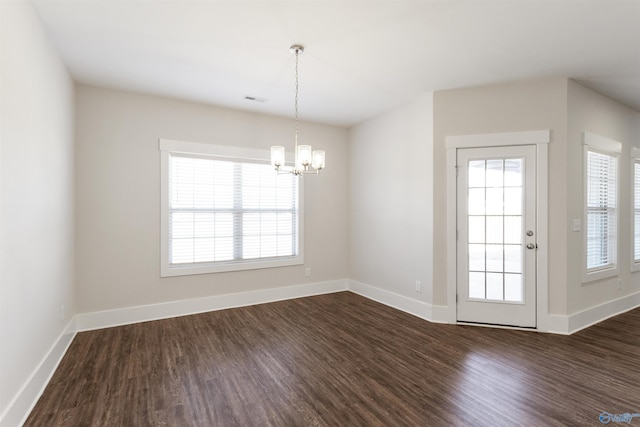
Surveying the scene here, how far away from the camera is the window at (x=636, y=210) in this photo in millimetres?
4336

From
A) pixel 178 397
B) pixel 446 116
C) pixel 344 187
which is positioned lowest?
pixel 178 397

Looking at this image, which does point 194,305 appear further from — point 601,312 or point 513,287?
point 601,312

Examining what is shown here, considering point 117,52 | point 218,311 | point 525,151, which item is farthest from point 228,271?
point 525,151

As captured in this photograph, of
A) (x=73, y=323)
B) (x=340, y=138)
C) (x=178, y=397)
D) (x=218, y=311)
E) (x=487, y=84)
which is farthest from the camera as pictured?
(x=340, y=138)

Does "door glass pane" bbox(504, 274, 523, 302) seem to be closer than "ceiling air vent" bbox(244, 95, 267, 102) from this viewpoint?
Yes

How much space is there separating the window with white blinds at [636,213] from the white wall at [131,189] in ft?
17.5

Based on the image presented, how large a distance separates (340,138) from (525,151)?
9.05ft

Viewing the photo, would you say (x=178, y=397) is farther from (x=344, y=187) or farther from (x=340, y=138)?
(x=340, y=138)

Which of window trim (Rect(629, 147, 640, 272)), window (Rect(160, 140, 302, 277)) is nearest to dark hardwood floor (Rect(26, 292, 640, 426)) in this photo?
window (Rect(160, 140, 302, 277))

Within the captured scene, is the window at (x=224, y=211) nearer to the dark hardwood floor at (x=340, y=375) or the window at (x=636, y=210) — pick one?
the dark hardwood floor at (x=340, y=375)

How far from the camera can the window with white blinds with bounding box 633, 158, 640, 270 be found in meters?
4.38

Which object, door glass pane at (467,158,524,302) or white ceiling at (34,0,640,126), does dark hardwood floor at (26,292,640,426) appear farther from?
white ceiling at (34,0,640,126)

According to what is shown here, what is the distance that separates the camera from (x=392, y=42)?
8.74 feet

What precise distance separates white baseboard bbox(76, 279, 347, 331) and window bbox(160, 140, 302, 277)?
0.40 meters
